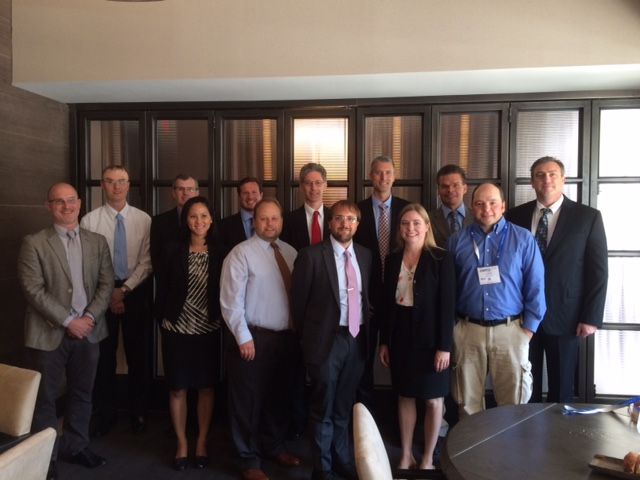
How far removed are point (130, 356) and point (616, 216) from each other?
385 cm

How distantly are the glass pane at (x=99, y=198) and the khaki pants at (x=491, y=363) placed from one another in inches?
112

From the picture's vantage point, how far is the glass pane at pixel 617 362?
394 cm

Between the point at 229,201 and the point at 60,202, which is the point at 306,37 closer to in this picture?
the point at 229,201

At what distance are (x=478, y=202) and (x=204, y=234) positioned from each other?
168 centimetres

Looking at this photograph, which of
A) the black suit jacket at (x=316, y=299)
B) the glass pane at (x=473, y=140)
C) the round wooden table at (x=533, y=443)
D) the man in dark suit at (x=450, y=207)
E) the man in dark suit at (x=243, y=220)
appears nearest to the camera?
the round wooden table at (x=533, y=443)

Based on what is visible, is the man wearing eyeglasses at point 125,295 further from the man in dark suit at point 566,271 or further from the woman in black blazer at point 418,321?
the man in dark suit at point 566,271

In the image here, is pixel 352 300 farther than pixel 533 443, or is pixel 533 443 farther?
pixel 352 300

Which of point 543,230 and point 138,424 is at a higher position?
point 543,230

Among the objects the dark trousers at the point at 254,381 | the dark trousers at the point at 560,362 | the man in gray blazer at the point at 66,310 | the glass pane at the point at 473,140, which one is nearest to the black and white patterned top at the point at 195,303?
the dark trousers at the point at 254,381

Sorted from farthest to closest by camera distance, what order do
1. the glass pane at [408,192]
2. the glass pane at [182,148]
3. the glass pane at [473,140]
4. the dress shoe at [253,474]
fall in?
the glass pane at [182,148] < the glass pane at [408,192] < the glass pane at [473,140] < the dress shoe at [253,474]

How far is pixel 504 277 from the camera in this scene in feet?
9.52

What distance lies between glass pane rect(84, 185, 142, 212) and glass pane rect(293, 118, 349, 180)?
138cm

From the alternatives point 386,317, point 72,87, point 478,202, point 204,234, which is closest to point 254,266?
point 204,234

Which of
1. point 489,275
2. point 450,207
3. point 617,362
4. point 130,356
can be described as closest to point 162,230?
point 130,356
